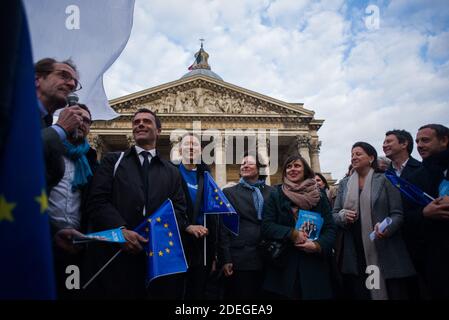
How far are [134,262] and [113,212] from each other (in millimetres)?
395

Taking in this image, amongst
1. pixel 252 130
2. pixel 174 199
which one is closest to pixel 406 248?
pixel 174 199

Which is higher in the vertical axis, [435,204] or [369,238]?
[435,204]

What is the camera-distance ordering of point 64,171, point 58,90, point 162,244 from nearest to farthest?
point 64,171, point 58,90, point 162,244

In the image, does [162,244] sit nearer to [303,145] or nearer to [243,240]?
[243,240]

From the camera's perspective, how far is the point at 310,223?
10.1 ft

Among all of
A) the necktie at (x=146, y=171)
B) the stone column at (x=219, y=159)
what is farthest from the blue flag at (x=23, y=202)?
the stone column at (x=219, y=159)

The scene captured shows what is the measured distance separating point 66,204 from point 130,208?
1.46 ft

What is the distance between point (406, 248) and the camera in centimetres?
304

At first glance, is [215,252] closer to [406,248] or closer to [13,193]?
[406,248]

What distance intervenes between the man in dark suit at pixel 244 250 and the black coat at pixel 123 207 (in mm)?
847

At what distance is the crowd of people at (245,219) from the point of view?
7.29ft

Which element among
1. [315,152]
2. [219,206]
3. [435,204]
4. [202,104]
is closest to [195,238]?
[219,206]

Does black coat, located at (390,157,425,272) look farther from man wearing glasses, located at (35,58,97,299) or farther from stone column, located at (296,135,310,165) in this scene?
stone column, located at (296,135,310,165)

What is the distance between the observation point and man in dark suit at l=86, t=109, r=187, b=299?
223 centimetres
